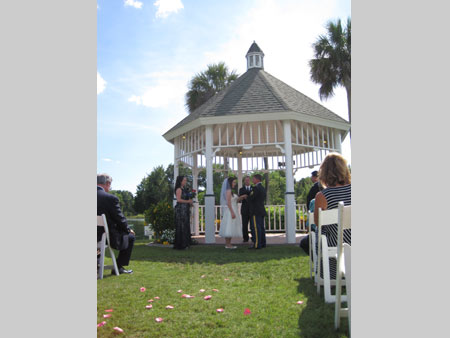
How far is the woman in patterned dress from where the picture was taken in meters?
9.22

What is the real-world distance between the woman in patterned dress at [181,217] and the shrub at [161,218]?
4.42 feet

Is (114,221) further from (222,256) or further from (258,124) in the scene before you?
(258,124)

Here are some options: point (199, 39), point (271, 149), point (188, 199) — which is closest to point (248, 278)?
point (199, 39)

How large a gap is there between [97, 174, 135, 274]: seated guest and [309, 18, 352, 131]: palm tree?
14209 mm

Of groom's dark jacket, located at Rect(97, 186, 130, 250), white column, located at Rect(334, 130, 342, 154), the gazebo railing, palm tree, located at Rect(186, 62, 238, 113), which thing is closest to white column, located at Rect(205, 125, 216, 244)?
the gazebo railing

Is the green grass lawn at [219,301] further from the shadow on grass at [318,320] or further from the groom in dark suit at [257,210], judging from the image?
the groom in dark suit at [257,210]

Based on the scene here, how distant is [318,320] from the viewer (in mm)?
3111

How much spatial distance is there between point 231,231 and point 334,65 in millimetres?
12096

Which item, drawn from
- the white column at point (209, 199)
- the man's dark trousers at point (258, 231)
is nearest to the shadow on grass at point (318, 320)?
the man's dark trousers at point (258, 231)

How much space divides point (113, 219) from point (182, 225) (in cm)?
383

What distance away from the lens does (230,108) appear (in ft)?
34.8

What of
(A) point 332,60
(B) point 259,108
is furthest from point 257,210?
(A) point 332,60

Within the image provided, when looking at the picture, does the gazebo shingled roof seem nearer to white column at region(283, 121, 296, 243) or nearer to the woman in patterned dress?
white column at region(283, 121, 296, 243)
